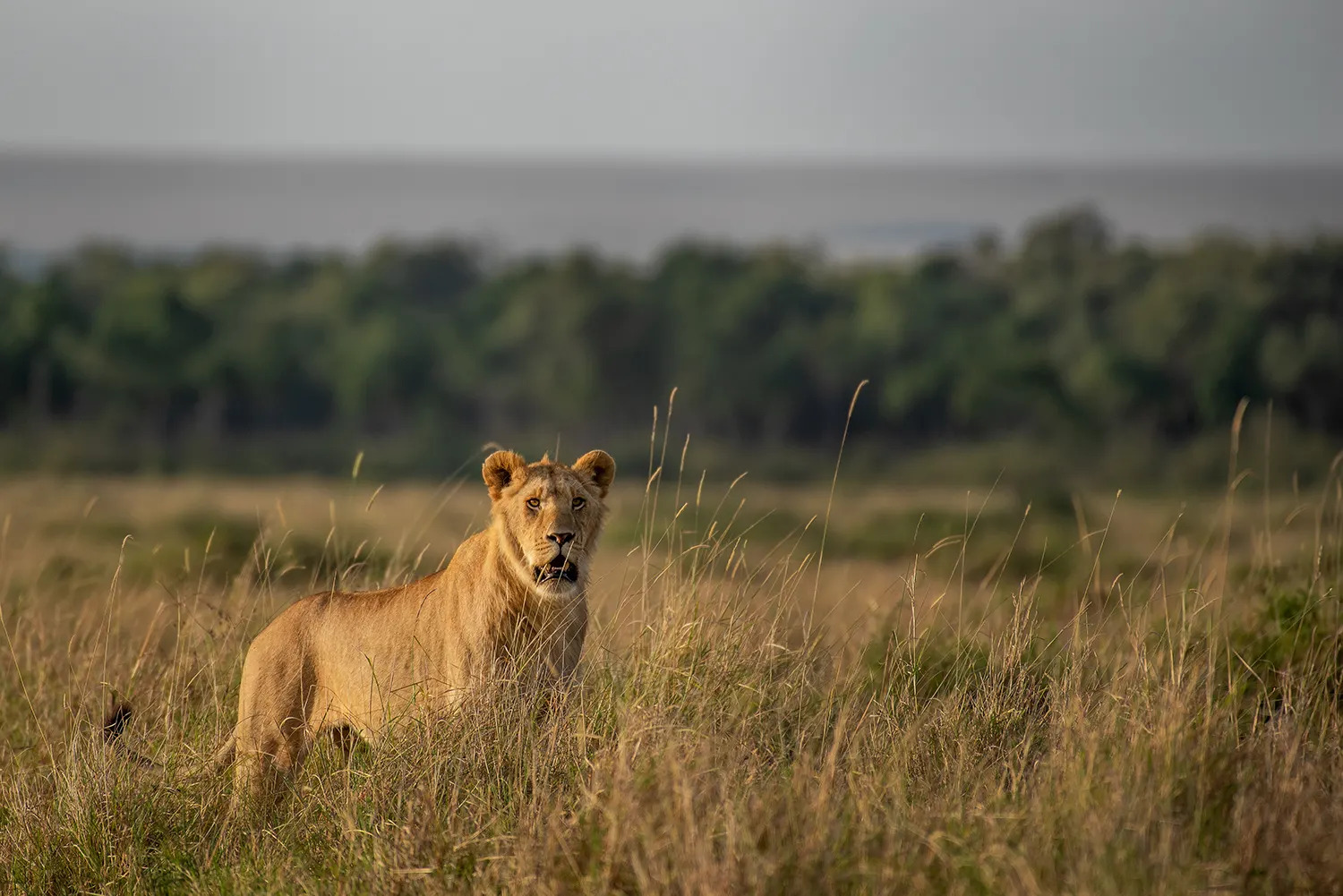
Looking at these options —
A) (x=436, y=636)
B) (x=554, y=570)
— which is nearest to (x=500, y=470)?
(x=554, y=570)

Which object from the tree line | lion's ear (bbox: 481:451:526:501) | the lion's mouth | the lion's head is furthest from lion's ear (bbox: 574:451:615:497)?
the tree line

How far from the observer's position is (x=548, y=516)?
5.80 m

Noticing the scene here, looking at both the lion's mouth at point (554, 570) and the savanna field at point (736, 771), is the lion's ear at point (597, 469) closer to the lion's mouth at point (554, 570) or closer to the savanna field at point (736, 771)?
the savanna field at point (736, 771)

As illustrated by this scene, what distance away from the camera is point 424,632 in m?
5.97

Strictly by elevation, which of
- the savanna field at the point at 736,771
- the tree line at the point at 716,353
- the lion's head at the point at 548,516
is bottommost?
the tree line at the point at 716,353

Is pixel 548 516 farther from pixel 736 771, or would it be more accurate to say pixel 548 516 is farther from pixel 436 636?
pixel 736 771

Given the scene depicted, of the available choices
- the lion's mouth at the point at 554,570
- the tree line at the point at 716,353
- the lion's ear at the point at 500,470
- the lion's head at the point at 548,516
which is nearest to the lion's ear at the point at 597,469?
the lion's head at the point at 548,516

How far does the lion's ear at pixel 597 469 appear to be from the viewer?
6090 mm

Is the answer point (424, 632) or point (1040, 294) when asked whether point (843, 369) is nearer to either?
point (1040, 294)

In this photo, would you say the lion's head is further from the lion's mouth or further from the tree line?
the tree line

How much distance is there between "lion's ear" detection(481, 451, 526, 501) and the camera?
19.6ft

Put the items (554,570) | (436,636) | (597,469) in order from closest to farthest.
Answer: (554,570), (436,636), (597,469)

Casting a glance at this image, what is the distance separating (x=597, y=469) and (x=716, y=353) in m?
66.9

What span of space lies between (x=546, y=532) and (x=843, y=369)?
2613 inches
